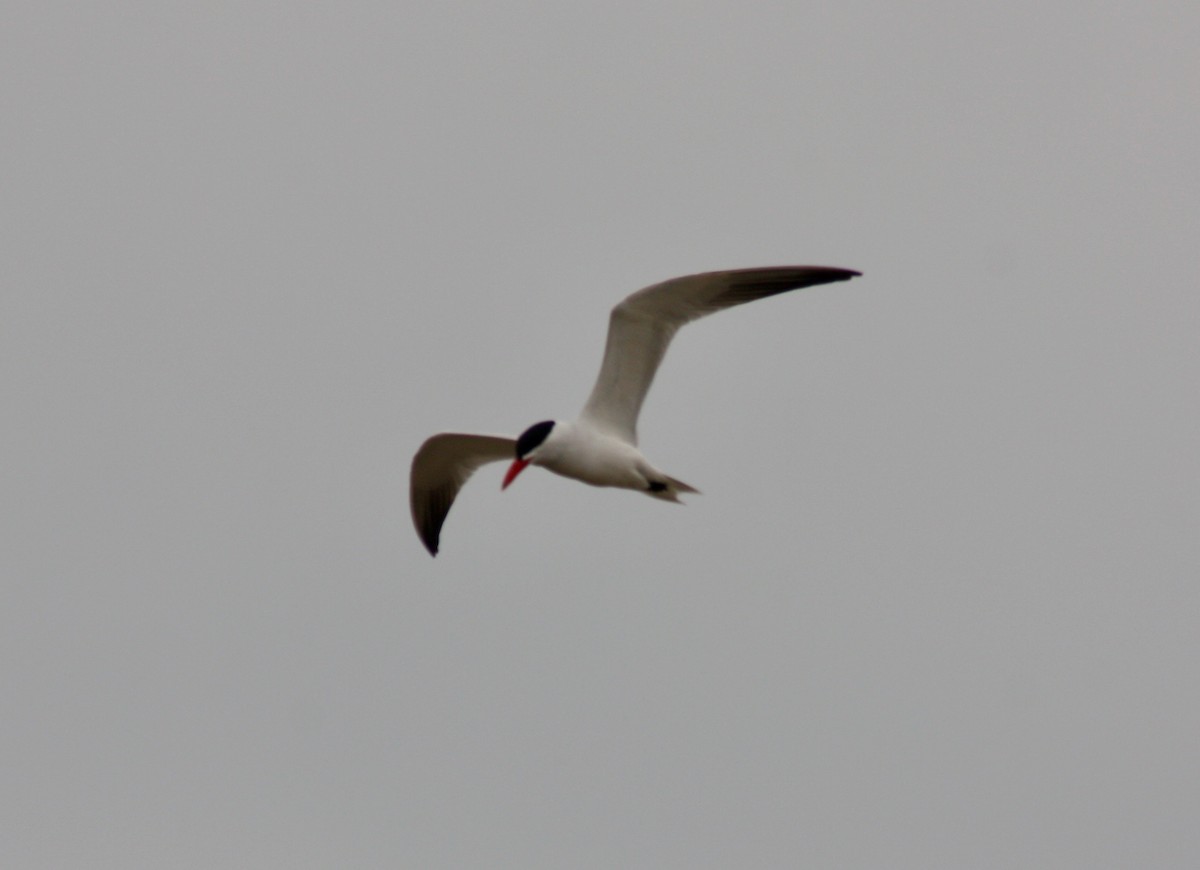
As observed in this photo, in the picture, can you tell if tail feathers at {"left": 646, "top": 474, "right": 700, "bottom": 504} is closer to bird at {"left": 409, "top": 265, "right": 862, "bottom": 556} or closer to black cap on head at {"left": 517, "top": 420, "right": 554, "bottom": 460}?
bird at {"left": 409, "top": 265, "right": 862, "bottom": 556}

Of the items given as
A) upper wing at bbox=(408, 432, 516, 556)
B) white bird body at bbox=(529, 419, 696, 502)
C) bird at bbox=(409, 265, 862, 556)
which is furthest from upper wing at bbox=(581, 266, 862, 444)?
upper wing at bbox=(408, 432, 516, 556)

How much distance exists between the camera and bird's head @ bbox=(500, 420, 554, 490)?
1457 centimetres

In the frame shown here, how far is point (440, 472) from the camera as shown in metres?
16.7

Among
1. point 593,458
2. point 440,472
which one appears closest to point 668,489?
point 593,458

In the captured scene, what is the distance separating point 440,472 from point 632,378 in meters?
2.52

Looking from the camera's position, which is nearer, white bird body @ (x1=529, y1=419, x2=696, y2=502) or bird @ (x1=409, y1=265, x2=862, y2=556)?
bird @ (x1=409, y1=265, x2=862, y2=556)

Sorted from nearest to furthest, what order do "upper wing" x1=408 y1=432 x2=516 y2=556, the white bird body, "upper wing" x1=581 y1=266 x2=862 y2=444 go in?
"upper wing" x1=581 y1=266 x2=862 y2=444 → the white bird body → "upper wing" x1=408 y1=432 x2=516 y2=556

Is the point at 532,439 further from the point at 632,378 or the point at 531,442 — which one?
the point at 632,378

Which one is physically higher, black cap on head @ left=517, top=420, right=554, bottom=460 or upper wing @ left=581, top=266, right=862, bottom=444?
upper wing @ left=581, top=266, right=862, bottom=444

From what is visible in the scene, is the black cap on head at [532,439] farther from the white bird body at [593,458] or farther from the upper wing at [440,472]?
the upper wing at [440,472]

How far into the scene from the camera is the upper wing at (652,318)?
14297mm

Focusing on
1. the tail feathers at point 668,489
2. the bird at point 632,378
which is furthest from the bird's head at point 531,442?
the tail feathers at point 668,489

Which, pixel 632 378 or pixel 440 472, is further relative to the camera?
pixel 440 472

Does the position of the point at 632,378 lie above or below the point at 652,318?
below
